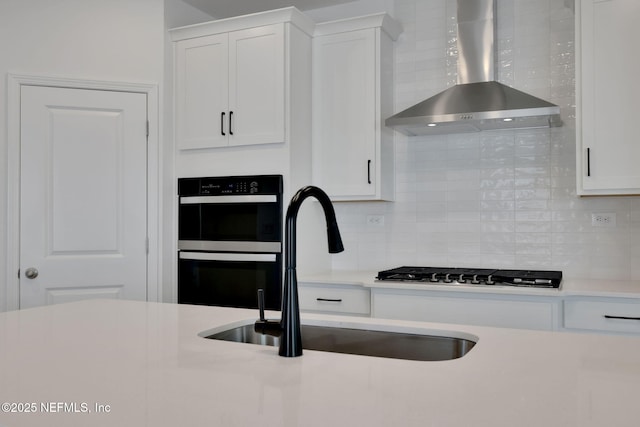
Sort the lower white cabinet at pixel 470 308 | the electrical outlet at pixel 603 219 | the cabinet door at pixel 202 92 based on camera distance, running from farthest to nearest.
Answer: the cabinet door at pixel 202 92 → the electrical outlet at pixel 603 219 → the lower white cabinet at pixel 470 308

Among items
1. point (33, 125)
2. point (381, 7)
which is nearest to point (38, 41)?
point (33, 125)

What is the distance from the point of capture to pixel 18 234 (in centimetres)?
343

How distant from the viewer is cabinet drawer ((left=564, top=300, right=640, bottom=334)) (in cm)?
263

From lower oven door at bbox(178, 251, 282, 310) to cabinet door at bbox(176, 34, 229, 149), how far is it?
746mm

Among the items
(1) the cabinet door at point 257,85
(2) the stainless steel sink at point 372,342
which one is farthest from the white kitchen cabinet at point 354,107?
(2) the stainless steel sink at point 372,342

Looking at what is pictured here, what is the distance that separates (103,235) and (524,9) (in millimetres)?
2958

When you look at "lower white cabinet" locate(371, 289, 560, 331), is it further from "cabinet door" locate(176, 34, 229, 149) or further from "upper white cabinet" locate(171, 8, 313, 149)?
"cabinet door" locate(176, 34, 229, 149)

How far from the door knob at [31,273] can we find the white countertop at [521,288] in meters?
1.61

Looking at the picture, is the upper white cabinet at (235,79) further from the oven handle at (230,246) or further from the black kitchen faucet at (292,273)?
the black kitchen faucet at (292,273)

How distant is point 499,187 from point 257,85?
1631 millimetres

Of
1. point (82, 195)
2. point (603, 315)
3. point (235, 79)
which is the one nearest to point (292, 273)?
point (603, 315)

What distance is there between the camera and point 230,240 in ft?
11.9

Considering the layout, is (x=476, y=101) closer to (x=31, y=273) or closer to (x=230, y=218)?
(x=230, y=218)

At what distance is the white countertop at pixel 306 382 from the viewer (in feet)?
3.09
